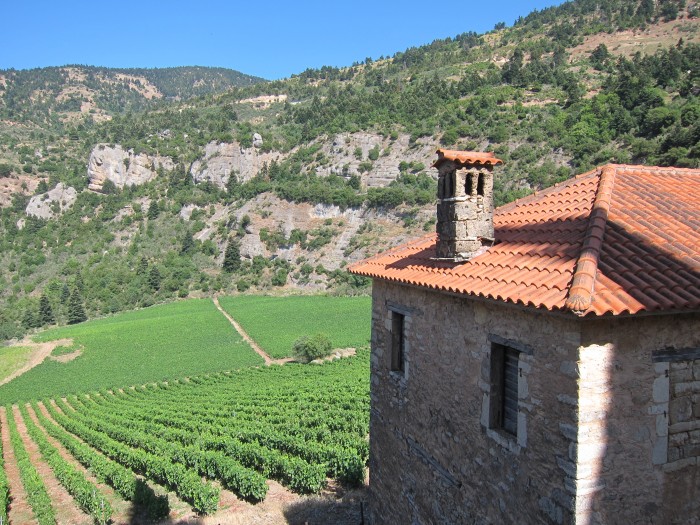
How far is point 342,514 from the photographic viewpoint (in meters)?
14.6

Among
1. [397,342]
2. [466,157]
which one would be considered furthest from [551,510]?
[466,157]

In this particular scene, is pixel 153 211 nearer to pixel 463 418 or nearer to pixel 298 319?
pixel 298 319

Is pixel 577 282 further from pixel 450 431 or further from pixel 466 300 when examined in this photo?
pixel 450 431

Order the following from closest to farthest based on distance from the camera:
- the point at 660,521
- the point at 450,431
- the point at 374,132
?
1. the point at 660,521
2. the point at 450,431
3. the point at 374,132

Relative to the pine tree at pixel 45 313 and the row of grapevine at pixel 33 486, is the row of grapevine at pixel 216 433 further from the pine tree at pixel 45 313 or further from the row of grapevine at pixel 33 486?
the pine tree at pixel 45 313

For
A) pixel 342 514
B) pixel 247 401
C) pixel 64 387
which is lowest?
pixel 64 387

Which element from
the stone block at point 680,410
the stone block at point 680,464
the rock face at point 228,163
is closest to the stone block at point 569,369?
the stone block at point 680,410

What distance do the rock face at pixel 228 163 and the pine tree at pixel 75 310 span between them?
4426 cm

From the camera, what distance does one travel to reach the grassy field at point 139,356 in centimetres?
4356

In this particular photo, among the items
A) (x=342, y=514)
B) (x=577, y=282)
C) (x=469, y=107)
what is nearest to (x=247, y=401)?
(x=342, y=514)

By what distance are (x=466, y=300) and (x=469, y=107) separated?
95.2 meters

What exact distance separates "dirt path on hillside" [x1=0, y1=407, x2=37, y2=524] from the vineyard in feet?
0.23

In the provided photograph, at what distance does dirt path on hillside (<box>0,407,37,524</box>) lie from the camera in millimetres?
19156

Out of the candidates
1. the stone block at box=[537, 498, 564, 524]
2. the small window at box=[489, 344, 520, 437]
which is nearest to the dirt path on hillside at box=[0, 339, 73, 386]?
the small window at box=[489, 344, 520, 437]
